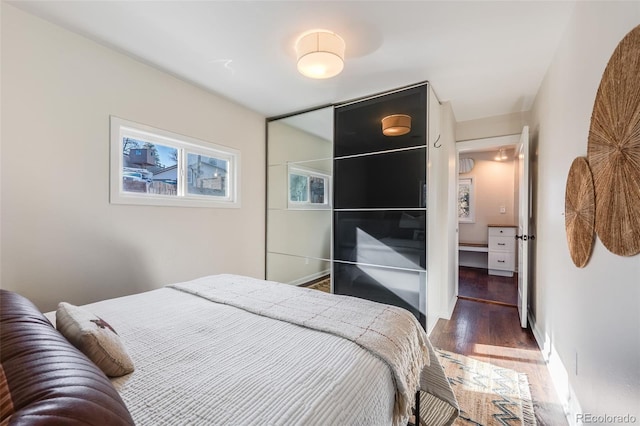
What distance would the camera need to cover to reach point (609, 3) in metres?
1.20

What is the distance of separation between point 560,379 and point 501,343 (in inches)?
28.2

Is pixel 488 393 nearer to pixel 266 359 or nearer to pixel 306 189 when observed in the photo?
pixel 266 359

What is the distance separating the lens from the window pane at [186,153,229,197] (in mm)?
2914

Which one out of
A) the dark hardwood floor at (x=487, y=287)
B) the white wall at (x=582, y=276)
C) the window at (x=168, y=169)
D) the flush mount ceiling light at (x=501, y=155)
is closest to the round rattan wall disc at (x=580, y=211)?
the white wall at (x=582, y=276)

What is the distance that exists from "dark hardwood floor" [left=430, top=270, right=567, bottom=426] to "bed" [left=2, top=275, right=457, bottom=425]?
0.75 metres

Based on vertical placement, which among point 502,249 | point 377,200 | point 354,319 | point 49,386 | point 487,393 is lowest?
point 487,393

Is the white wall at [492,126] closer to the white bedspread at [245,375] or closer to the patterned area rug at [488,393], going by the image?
the patterned area rug at [488,393]

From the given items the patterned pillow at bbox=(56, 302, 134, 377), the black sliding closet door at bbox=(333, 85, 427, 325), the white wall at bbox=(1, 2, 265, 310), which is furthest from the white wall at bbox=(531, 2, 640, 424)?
the white wall at bbox=(1, 2, 265, 310)

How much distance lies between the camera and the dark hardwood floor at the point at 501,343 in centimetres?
179

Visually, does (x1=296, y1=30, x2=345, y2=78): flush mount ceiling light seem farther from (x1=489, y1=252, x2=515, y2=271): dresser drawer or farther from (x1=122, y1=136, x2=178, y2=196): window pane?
(x1=489, y1=252, x2=515, y2=271): dresser drawer

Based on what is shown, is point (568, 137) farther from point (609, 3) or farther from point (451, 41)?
point (451, 41)

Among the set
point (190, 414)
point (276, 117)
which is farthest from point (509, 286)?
point (190, 414)

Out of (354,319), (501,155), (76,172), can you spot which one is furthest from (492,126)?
(76,172)

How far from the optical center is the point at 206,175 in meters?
3.06
